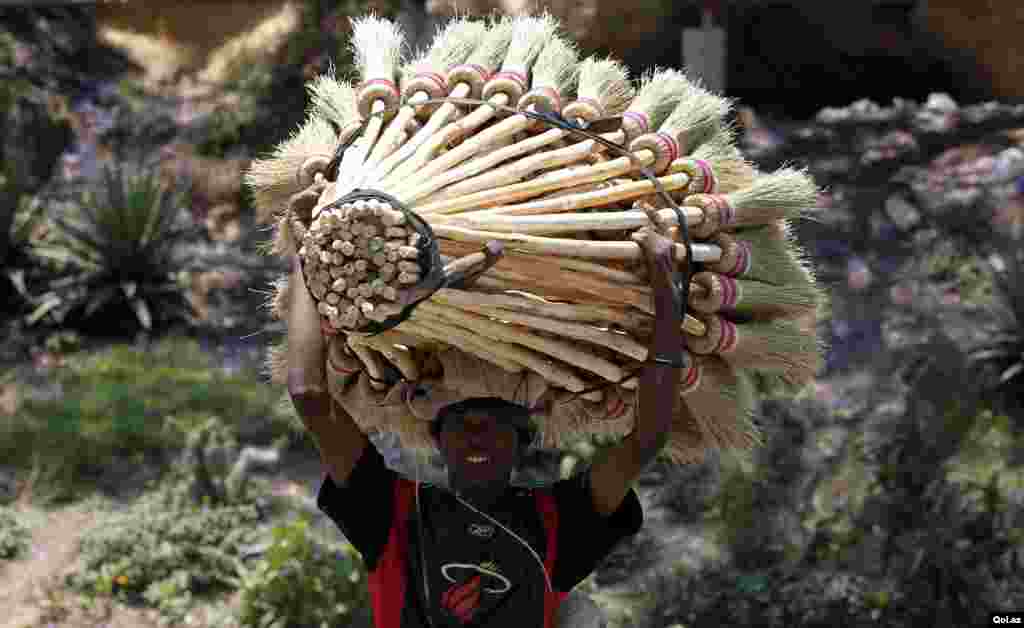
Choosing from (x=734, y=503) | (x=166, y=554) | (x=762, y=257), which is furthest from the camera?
(x=734, y=503)

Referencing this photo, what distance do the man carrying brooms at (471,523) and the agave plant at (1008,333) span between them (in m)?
3.80

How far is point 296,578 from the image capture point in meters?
4.66

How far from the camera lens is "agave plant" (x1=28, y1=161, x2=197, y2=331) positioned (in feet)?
22.9

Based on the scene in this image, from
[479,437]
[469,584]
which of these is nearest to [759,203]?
[479,437]

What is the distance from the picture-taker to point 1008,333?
19.4ft

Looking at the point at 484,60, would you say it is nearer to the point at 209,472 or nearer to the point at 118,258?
the point at 209,472

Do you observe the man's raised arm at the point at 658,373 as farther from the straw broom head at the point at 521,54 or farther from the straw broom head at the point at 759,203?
the straw broom head at the point at 521,54

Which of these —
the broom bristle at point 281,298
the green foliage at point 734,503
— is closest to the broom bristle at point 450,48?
the broom bristle at point 281,298

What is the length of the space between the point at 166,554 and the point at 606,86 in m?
3.19

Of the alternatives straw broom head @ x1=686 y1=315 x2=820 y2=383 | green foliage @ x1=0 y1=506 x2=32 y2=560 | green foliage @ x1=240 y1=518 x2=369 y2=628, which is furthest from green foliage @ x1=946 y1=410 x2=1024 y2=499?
green foliage @ x1=0 y1=506 x2=32 y2=560

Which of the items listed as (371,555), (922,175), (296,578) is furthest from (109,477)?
(922,175)

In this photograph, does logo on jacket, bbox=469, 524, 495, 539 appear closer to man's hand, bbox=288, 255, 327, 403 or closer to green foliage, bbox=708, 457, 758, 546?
man's hand, bbox=288, 255, 327, 403

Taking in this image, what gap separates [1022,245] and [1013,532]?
165cm

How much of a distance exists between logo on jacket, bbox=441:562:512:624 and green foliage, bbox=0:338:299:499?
324 centimetres
